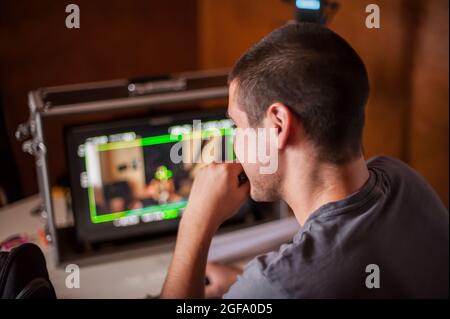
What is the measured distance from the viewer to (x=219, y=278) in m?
1.56

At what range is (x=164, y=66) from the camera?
3.10 meters

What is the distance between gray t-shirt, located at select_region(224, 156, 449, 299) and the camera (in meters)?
1.04

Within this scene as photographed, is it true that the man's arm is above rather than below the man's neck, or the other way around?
below

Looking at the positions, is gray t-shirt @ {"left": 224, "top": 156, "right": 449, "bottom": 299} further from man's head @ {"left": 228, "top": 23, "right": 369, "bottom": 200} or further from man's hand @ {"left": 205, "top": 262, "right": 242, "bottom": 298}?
man's hand @ {"left": 205, "top": 262, "right": 242, "bottom": 298}

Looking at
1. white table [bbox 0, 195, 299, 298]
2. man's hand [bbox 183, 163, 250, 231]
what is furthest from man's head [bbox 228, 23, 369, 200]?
white table [bbox 0, 195, 299, 298]

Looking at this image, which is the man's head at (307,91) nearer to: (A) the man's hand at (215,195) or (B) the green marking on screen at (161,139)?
→ (A) the man's hand at (215,195)

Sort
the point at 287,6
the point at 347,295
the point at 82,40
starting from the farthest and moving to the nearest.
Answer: the point at 82,40
the point at 287,6
the point at 347,295

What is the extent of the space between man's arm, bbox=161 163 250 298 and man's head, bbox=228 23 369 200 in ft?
0.82

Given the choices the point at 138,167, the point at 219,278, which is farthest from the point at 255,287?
the point at 138,167

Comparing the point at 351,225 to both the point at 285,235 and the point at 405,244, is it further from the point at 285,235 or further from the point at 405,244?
the point at 285,235

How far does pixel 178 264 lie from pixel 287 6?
4.30ft

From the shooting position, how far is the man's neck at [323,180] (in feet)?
3.63
